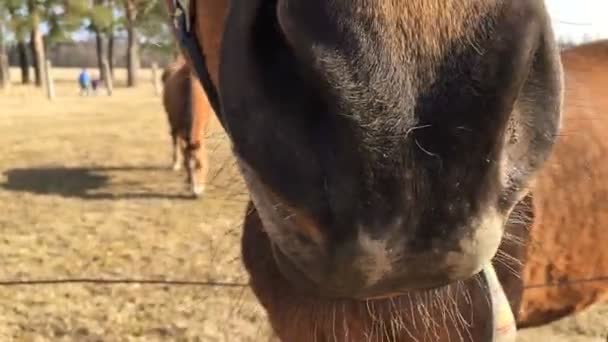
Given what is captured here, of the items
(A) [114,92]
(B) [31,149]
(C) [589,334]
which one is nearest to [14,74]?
(A) [114,92]

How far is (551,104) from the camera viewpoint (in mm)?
970

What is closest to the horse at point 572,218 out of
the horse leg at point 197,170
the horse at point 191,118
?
the horse at point 191,118

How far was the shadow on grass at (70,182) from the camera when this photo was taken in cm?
783

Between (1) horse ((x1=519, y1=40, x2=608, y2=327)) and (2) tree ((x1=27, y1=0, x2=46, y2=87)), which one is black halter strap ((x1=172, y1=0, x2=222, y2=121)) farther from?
(2) tree ((x1=27, y1=0, x2=46, y2=87))

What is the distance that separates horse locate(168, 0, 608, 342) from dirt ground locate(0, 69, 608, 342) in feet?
1.54

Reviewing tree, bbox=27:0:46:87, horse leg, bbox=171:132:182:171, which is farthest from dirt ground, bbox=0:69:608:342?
tree, bbox=27:0:46:87

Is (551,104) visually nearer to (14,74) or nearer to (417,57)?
(417,57)

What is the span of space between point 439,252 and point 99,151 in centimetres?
1124

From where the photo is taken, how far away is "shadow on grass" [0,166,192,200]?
7.83 meters

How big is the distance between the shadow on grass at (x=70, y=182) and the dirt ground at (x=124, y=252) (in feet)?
0.06

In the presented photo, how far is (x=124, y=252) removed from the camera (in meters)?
5.48

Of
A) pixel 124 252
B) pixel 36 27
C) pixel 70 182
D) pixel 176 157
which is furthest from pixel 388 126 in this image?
pixel 36 27

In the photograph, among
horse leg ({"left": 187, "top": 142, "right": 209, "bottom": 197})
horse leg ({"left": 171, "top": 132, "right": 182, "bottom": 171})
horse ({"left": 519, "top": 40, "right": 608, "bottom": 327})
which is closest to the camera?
horse ({"left": 519, "top": 40, "right": 608, "bottom": 327})

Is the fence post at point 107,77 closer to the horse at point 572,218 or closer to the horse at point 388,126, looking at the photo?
the horse at point 572,218
